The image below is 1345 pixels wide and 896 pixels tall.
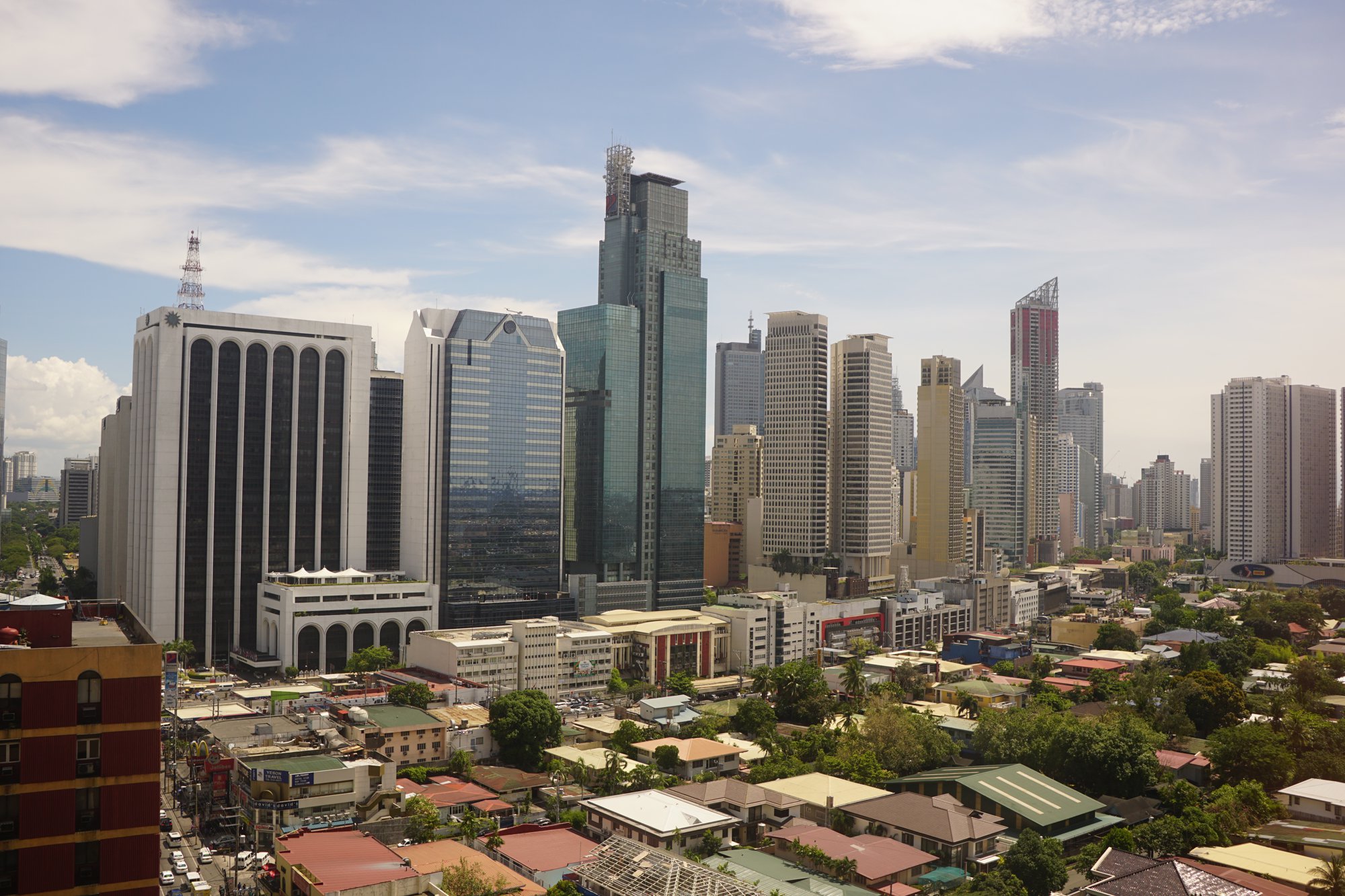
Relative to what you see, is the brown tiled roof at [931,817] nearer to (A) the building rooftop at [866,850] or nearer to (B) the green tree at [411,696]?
(A) the building rooftop at [866,850]

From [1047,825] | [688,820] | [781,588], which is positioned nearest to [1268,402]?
[781,588]

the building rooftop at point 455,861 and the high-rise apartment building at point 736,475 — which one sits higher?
the high-rise apartment building at point 736,475

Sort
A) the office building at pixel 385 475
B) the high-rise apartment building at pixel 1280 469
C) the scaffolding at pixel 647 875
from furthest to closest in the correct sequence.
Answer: the high-rise apartment building at pixel 1280 469
the office building at pixel 385 475
the scaffolding at pixel 647 875

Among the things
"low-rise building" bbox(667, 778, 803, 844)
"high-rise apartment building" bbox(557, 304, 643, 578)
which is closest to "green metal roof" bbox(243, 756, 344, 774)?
"low-rise building" bbox(667, 778, 803, 844)

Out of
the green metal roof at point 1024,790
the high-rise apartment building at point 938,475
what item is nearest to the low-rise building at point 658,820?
the green metal roof at point 1024,790

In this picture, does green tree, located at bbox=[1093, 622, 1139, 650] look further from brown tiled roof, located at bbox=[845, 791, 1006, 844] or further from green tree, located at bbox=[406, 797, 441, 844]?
green tree, located at bbox=[406, 797, 441, 844]
